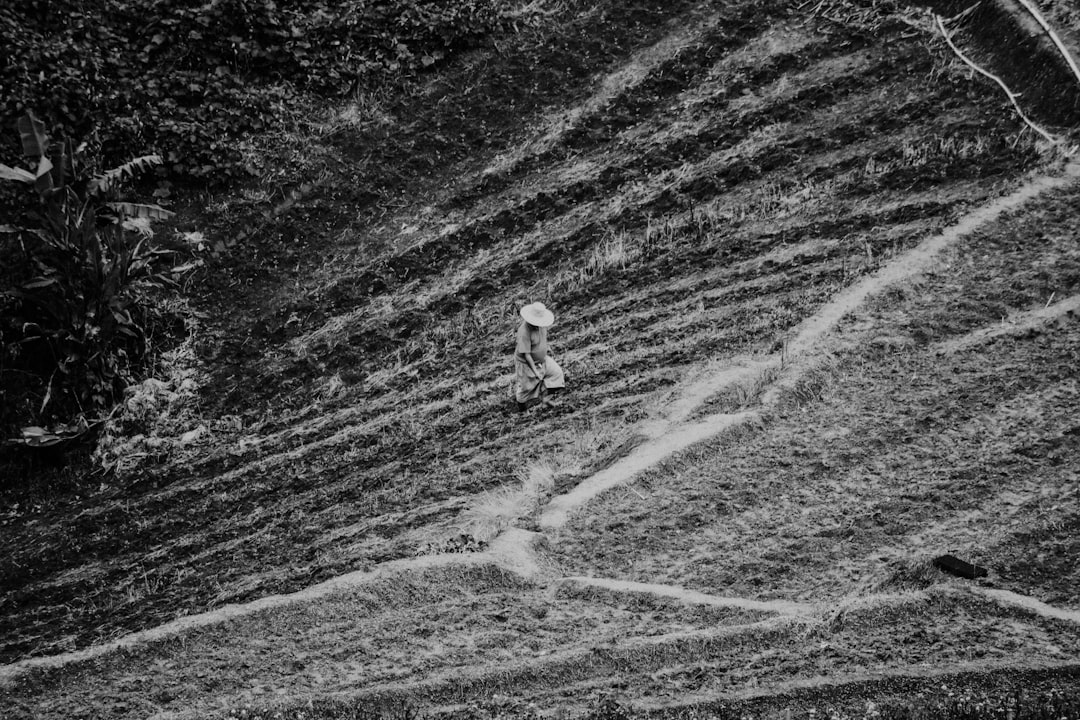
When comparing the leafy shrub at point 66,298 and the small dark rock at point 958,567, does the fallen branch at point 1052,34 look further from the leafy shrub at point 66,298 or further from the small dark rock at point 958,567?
the leafy shrub at point 66,298

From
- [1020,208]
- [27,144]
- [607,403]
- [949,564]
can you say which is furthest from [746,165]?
[27,144]

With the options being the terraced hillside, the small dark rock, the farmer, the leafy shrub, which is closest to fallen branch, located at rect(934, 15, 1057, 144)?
the terraced hillside

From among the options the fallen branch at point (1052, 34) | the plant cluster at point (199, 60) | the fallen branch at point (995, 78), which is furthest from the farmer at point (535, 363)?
the fallen branch at point (1052, 34)

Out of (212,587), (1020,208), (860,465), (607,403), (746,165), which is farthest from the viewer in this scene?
(746,165)

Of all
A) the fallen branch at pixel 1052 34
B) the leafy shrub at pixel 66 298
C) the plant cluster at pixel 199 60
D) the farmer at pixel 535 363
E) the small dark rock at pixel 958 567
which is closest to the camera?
the small dark rock at pixel 958 567

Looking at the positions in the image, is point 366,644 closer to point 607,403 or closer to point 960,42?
point 607,403

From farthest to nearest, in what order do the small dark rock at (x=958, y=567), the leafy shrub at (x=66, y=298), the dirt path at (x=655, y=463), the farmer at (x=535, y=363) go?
the leafy shrub at (x=66, y=298)
the farmer at (x=535, y=363)
the dirt path at (x=655, y=463)
the small dark rock at (x=958, y=567)
